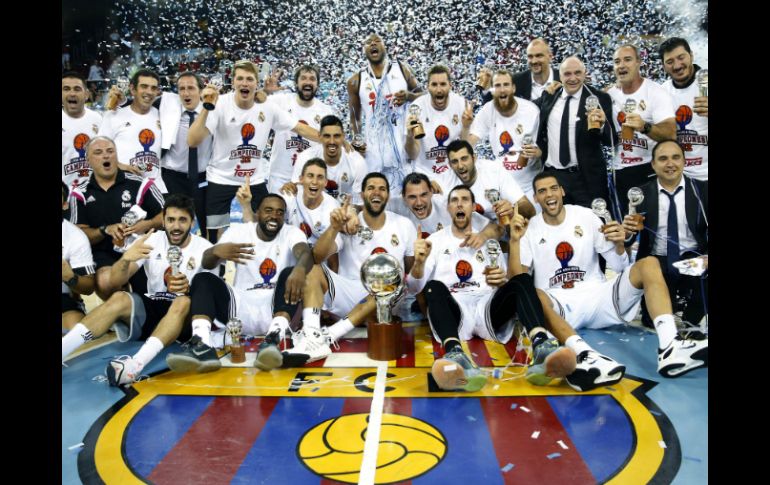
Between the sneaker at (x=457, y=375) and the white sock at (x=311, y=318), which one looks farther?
the white sock at (x=311, y=318)

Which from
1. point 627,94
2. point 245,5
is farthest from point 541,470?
point 245,5

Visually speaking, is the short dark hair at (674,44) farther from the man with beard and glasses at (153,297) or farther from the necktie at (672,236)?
the man with beard and glasses at (153,297)

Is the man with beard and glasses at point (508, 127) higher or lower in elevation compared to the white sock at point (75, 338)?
higher

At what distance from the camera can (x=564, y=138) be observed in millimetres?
5000

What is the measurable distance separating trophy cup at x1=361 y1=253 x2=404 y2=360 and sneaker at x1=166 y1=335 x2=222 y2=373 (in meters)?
0.91

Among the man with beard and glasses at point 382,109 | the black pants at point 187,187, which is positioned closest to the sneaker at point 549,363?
the man with beard and glasses at point 382,109

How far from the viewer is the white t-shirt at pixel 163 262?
4.02 meters

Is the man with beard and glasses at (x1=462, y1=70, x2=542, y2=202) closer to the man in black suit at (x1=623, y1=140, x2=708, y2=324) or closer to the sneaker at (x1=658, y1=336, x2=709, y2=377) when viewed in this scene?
the man in black suit at (x1=623, y1=140, x2=708, y2=324)

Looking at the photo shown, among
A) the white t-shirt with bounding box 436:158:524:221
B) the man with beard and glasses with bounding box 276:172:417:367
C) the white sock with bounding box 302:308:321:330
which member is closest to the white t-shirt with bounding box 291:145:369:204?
the man with beard and glasses with bounding box 276:172:417:367

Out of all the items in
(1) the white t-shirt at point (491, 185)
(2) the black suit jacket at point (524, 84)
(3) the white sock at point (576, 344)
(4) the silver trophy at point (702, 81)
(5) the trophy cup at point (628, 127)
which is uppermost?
(2) the black suit jacket at point (524, 84)

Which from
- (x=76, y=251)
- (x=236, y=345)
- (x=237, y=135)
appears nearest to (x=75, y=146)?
(x=237, y=135)

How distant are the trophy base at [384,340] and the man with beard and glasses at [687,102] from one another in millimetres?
2919

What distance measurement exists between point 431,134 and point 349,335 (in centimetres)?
205

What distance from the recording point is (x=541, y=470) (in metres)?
2.31
